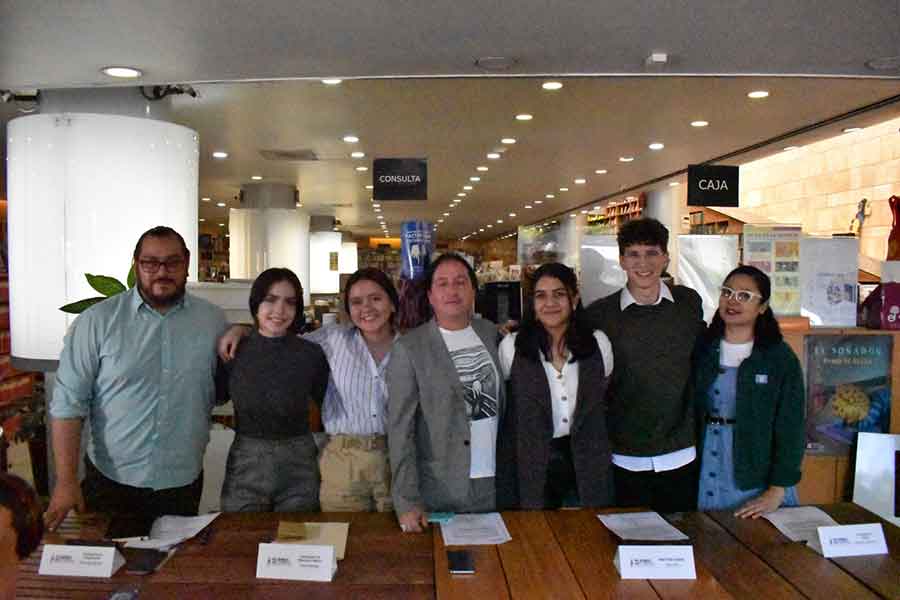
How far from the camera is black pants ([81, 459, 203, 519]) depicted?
2.40 meters

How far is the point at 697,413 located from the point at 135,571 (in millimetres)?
1883

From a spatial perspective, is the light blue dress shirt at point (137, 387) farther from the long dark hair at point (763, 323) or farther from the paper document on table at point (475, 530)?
the long dark hair at point (763, 323)

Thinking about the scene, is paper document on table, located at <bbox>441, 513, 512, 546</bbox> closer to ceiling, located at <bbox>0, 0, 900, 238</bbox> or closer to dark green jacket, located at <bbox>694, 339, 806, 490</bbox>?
dark green jacket, located at <bbox>694, 339, 806, 490</bbox>

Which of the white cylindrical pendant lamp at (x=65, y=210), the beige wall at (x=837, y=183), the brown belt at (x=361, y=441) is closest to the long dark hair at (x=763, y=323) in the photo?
the brown belt at (x=361, y=441)

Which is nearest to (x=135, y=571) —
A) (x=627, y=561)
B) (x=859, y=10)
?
(x=627, y=561)

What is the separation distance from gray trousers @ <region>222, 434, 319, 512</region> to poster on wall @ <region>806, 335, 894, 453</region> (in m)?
2.76

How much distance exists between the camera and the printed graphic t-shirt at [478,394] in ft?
7.68

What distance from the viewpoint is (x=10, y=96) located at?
5359mm

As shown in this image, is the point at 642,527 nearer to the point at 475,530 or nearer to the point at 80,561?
the point at 475,530

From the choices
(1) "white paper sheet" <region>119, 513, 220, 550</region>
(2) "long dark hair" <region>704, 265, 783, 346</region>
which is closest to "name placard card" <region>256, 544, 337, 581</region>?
(1) "white paper sheet" <region>119, 513, 220, 550</region>

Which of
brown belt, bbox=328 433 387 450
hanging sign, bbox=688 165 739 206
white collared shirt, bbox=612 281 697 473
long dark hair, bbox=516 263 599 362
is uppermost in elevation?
hanging sign, bbox=688 165 739 206

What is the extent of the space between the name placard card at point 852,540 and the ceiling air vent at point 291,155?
23.9 ft

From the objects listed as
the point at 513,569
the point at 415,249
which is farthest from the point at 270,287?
the point at 513,569

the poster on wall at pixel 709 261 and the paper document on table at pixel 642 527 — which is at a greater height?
the poster on wall at pixel 709 261
